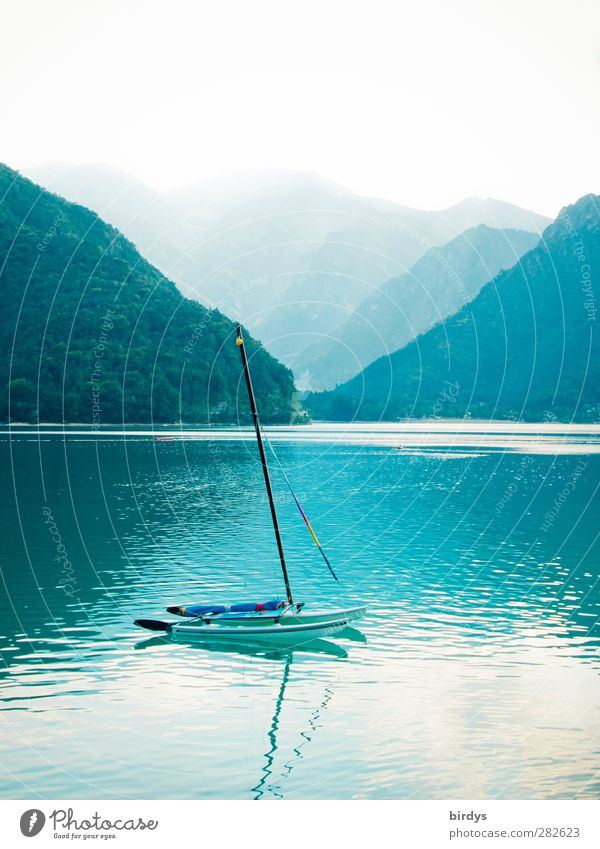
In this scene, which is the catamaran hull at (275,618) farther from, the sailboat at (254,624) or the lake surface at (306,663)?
the lake surface at (306,663)

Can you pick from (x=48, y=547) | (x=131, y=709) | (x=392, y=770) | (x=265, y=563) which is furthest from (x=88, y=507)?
(x=392, y=770)

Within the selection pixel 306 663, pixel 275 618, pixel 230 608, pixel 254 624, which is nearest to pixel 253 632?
pixel 254 624

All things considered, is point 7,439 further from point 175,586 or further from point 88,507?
point 175,586

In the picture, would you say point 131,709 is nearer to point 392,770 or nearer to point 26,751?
point 26,751

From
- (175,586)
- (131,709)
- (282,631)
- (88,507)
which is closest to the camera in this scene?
(131,709)

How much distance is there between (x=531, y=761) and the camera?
73.3 ft

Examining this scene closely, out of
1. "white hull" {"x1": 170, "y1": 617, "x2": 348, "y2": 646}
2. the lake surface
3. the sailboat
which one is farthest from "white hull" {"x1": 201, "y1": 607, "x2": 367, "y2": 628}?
the lake surface

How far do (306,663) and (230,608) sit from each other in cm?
407

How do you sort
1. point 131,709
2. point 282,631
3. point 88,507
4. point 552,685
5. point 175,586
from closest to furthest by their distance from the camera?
point 131,709 < point 552,685 < point 282,631 < point 175,586 < point 88,507

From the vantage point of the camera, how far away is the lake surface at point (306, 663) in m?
21.5

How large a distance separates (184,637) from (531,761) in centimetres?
1499

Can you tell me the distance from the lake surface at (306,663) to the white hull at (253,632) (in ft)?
1.94

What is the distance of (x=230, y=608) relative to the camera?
3372 cm

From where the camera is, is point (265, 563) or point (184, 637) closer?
point (184, 637)
